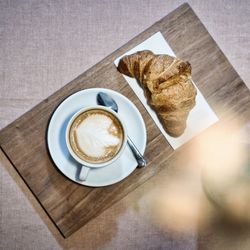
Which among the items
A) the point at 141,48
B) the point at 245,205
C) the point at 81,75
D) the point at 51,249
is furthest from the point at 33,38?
the point at 245,205

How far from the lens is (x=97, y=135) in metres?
1.05

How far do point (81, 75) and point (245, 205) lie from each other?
559 millimetres

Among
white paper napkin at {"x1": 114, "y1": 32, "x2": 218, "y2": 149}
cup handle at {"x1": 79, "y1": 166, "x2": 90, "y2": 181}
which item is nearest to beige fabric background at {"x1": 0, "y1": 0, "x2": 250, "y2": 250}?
white paper napkin at {"x1": 114, "y1": 32, "x2": 218, "y2": 149}

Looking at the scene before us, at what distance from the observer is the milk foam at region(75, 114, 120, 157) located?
3.43ft

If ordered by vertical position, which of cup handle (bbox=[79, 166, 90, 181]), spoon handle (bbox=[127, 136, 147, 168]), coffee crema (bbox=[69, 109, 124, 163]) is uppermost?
coffee crema (bbox=[69, 109, 124, 163])

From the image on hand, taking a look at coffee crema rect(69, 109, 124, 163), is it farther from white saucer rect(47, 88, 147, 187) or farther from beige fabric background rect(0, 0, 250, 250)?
beige fabric background rect(0, 0, 250, 250)

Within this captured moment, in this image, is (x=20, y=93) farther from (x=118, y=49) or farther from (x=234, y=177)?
(x=234, y=177)

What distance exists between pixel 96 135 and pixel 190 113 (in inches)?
10.2

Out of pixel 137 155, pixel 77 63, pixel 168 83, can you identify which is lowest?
pixel 137 155

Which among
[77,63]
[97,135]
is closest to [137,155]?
[97,135]

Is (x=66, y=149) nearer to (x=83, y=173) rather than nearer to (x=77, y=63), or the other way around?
(x=83, y=173)

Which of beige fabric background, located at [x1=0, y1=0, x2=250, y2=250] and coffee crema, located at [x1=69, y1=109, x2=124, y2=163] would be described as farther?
beige fabric background, located at [x1=0, y1=0, x2=250, y2=250]

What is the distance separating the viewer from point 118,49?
1141 millimetres

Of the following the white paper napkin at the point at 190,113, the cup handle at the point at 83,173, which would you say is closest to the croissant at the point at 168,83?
the white paper napkin at the point at 190,113
